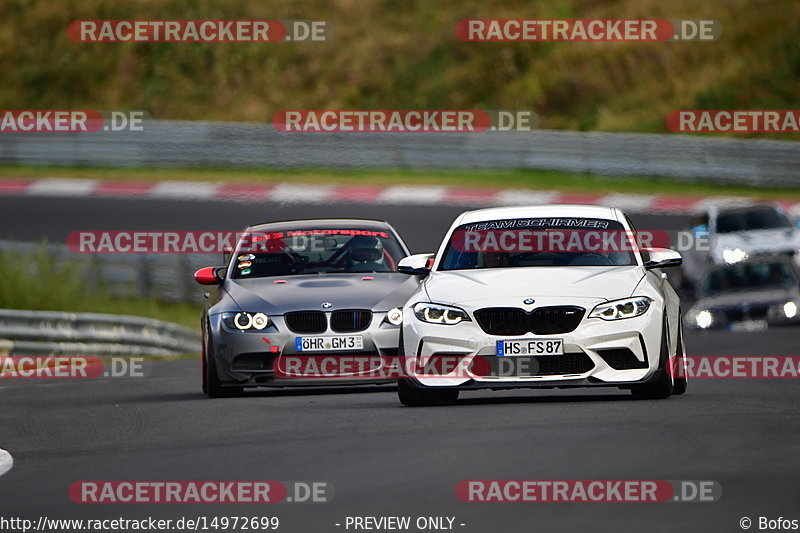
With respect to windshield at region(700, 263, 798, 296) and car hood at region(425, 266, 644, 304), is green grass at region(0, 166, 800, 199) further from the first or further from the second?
car hood at region(425, 266, 644, 304)

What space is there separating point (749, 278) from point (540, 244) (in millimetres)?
9221

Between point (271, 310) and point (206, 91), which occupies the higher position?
point (206, 91)

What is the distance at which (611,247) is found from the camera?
11.9 m

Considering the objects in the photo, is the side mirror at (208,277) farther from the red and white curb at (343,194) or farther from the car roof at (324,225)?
the red and white curb at (343,194)

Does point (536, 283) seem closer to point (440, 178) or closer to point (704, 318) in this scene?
point (704, 318)

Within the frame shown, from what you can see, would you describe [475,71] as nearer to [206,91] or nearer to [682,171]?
[206,91]

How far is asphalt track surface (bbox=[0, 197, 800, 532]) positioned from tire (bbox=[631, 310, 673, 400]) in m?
0.12

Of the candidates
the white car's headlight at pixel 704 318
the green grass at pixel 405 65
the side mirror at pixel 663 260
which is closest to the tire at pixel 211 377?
the side mirror at pixel 663 260

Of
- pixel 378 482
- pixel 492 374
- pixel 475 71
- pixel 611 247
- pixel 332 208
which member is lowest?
pixel 378 482

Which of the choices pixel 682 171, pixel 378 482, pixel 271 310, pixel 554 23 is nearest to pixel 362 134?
pixel 682 171

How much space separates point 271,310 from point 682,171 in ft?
63.1

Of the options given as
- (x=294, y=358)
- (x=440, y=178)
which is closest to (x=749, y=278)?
(x=294, y=358)

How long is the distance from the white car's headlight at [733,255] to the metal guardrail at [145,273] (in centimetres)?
737

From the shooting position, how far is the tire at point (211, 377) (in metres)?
12.8
